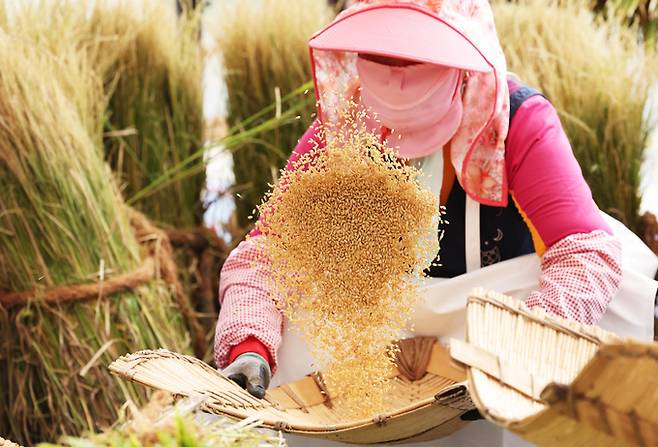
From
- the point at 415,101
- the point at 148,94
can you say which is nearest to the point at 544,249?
the point at 415,101

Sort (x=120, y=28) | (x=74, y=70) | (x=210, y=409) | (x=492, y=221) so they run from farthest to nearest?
(x=120, y=28), (x=74, y=70), (x=492, y=221), (x=210, y=409)

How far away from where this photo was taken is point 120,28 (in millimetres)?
2404

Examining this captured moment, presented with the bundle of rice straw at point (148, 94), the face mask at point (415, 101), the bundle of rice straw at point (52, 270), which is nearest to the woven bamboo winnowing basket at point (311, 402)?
the face mask at point (415, 101)

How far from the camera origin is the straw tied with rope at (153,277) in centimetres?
189

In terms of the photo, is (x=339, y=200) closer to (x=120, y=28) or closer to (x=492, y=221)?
(x=492, y=221)

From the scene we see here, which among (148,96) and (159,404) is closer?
(159,404)

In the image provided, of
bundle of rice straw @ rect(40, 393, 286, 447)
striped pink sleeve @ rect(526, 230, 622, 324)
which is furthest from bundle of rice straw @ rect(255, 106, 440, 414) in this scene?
bundle of rice straw @ rect(40, 393, 286, 447)

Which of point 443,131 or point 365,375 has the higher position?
point 443,131

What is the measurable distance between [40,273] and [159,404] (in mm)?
1084

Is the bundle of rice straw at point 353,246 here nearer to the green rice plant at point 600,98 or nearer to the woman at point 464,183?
the woman at point 464,183

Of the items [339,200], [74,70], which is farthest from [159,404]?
[74,70]

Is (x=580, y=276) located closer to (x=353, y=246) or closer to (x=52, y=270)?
(x=353, y=246)

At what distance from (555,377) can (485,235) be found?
0.65 metres

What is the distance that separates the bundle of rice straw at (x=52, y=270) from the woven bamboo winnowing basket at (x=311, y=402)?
57 cm
